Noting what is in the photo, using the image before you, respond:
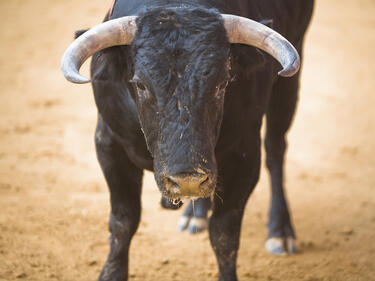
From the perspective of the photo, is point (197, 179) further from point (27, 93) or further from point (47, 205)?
point (27, 93)

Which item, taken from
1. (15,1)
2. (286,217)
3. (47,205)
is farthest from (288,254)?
(15,1)

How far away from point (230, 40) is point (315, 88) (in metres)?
5.48

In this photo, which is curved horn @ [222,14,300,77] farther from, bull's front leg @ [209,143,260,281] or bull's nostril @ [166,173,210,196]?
bull's front leg @ [209,143,260,281]

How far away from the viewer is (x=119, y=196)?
3475 millimetres

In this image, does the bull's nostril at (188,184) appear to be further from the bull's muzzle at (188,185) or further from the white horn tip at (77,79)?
the white horn tip at (77,79)

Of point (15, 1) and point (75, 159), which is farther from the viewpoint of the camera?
point (15, 1)

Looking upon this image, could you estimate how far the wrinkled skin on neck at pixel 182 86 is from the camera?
2.48 m

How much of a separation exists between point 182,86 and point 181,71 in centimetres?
7

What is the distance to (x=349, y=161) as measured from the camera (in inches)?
243

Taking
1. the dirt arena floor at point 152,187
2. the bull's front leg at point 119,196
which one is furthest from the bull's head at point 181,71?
the dirt arena floor at point 152,187

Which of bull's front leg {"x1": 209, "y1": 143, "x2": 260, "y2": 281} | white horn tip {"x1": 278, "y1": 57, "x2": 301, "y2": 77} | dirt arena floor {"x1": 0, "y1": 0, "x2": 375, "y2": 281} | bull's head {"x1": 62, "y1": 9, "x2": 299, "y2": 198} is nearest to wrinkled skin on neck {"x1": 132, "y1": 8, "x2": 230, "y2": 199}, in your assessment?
bull's head {"x1": 62, "y1": 9, "x2": 299, "y2": 198}

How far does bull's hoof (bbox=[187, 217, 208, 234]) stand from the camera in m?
4.66

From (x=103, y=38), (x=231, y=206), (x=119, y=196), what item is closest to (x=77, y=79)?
(x=103, y=38)

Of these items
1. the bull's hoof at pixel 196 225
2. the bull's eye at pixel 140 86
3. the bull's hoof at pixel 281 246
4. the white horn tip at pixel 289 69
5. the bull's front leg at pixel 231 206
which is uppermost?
the white horn tip at pixel 289 69
